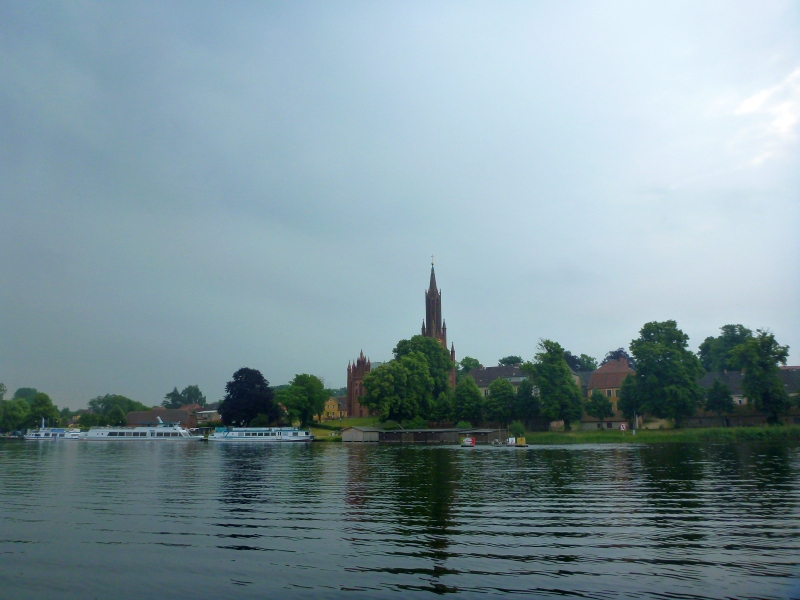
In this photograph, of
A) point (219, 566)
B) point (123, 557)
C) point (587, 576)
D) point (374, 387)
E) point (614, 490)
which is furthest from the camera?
point (374, 387)

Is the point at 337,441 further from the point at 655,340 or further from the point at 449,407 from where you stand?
the point at 655,340

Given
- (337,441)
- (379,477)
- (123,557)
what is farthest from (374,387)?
(123,557)

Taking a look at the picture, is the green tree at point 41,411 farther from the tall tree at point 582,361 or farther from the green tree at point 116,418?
the tall tree at point 582,361

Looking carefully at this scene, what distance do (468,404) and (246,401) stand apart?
4768 cm

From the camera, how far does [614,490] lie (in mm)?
32281

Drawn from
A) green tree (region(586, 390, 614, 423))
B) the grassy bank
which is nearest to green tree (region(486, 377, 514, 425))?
the grassy bank

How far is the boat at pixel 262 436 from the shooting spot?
369 feet

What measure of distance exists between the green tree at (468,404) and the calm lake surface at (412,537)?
225 ft

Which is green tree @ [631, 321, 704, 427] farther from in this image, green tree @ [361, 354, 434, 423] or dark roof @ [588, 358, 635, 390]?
green tree @ [361, 354, 434, 423]

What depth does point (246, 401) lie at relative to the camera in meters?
124

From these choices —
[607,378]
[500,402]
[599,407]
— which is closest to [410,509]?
[500,402]

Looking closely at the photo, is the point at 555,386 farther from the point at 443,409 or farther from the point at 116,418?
the point at 116,418

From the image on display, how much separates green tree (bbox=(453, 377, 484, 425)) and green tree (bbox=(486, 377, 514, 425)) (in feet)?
9.98

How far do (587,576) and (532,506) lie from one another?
11.7 m
